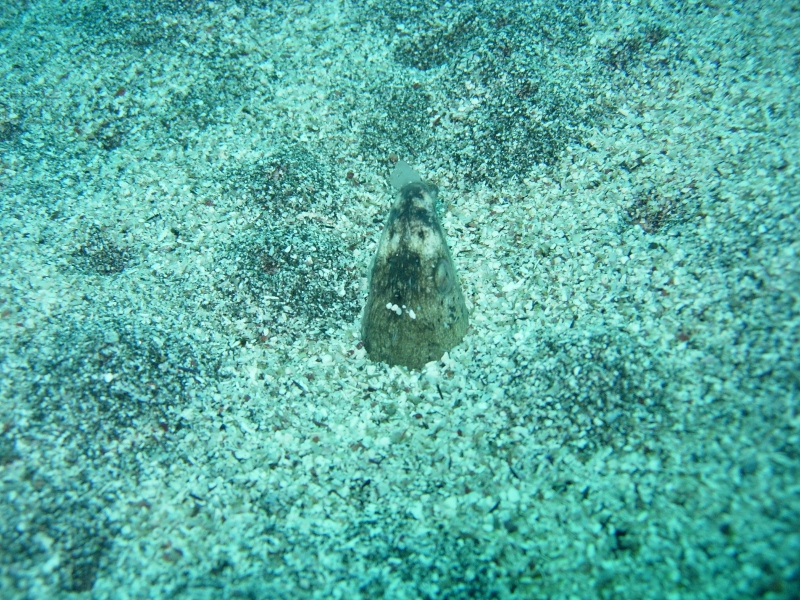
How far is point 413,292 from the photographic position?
3.05m

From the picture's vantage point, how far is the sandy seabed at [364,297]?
7.66 ft

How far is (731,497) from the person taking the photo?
7.18 ft

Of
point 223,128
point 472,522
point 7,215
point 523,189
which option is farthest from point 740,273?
point 7,215

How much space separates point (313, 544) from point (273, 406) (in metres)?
0.94

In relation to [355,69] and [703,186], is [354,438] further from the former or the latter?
[355,69]

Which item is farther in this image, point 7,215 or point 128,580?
point 7,215

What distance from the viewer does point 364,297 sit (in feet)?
11.6

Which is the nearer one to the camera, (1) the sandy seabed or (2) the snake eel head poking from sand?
(1) the sandy seabed

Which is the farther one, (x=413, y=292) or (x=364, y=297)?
(x=364, y=297)

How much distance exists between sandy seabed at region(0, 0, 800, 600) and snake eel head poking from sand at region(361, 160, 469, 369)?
189 millimetres

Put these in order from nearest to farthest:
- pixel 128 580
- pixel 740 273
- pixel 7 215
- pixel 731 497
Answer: pixel 731 497, pixel 128 580, pixel 740 273, pixel 7 215

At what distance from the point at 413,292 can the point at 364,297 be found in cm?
63

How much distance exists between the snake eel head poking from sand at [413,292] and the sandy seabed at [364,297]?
0.62 ft

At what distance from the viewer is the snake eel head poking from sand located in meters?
3.04
